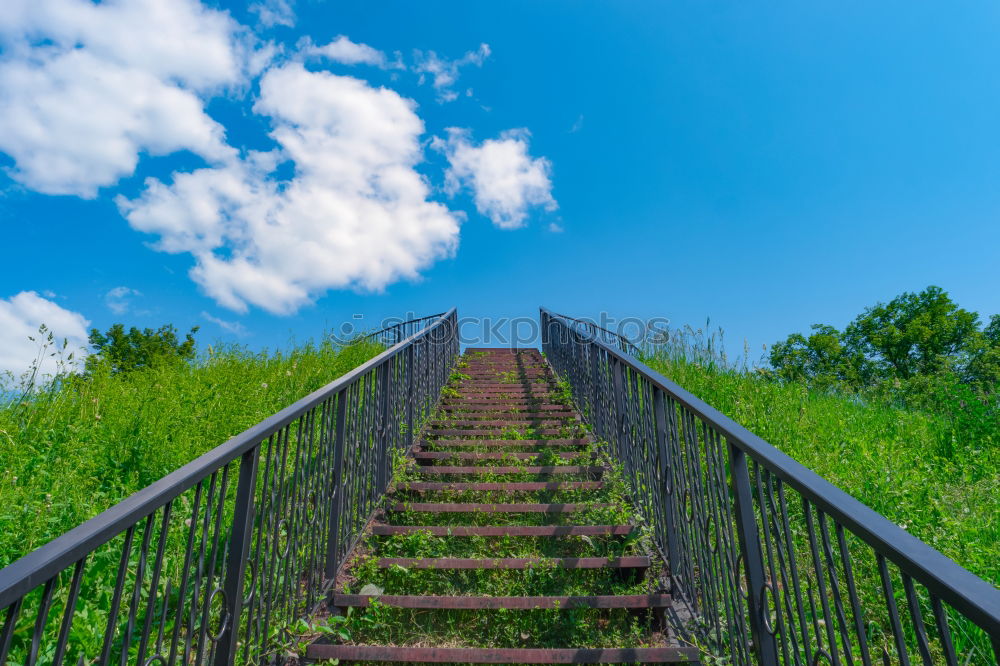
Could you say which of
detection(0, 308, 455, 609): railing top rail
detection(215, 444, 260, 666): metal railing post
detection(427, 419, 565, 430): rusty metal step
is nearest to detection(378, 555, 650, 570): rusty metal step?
detection(215, 444, 260, 666): metal railing post

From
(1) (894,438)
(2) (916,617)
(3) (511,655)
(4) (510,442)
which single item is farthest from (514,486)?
(1) (894,438)

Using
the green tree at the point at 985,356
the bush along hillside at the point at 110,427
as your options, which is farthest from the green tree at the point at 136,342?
the green tree at the point at 985,356

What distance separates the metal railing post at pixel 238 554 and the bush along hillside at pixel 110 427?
7.20ft

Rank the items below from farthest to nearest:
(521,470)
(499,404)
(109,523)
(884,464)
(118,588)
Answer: (499,404)
(884,464)
(521,470)
(118,588)
(109,523)

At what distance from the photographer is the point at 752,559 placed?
216cm

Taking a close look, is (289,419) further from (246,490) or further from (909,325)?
(909,325)

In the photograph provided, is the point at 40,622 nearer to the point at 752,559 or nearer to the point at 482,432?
the point at 752,559

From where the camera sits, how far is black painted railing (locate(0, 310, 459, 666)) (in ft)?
4.67

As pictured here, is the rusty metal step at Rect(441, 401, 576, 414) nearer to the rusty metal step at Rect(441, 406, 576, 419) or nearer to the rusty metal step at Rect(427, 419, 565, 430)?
the rusty metal step at Rect(441, 406, 576, 419)

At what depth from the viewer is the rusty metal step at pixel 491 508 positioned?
13.5ft

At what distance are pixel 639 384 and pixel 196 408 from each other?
15.7 feet

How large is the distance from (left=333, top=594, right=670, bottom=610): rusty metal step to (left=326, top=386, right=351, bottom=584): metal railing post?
307mm

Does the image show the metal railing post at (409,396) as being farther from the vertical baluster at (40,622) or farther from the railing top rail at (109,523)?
the vertical baluster at (40,622)

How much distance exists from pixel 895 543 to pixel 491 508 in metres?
3.16
